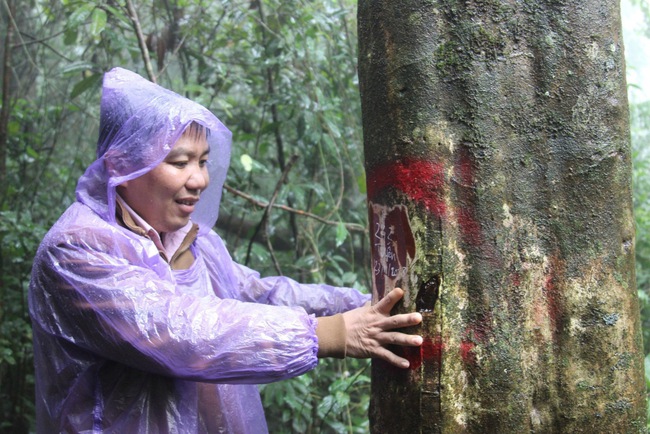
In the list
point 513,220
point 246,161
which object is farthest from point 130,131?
point 246,161

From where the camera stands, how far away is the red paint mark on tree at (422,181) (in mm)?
1448

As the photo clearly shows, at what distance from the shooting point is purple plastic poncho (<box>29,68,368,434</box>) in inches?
64.5

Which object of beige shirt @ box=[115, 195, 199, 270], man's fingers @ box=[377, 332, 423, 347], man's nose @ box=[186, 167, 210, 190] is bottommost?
man's fingers @ box=[377, 332, 423, 347]

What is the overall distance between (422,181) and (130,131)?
953 mm

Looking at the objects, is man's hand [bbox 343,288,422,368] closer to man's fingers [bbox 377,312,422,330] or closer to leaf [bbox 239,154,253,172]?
man's fingers [bbox 377,312,422,330]

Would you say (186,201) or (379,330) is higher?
(186,201)

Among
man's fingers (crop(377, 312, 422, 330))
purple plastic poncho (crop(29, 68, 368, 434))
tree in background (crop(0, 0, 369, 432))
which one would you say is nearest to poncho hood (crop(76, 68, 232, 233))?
purple plastic poncho (crop(29, 68, 368, 434))

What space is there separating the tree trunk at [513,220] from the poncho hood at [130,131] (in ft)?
2.49

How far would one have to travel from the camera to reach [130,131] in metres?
1.94

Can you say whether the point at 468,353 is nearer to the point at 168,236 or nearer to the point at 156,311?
the point at 156,311

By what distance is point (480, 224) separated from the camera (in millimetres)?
1434

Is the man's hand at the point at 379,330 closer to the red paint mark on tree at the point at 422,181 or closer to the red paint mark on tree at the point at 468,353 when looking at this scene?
the red paint mark on tree at the point at 468,353

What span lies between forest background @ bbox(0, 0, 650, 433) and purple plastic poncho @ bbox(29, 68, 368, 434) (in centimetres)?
151

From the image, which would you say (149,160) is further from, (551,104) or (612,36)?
(612,36)
